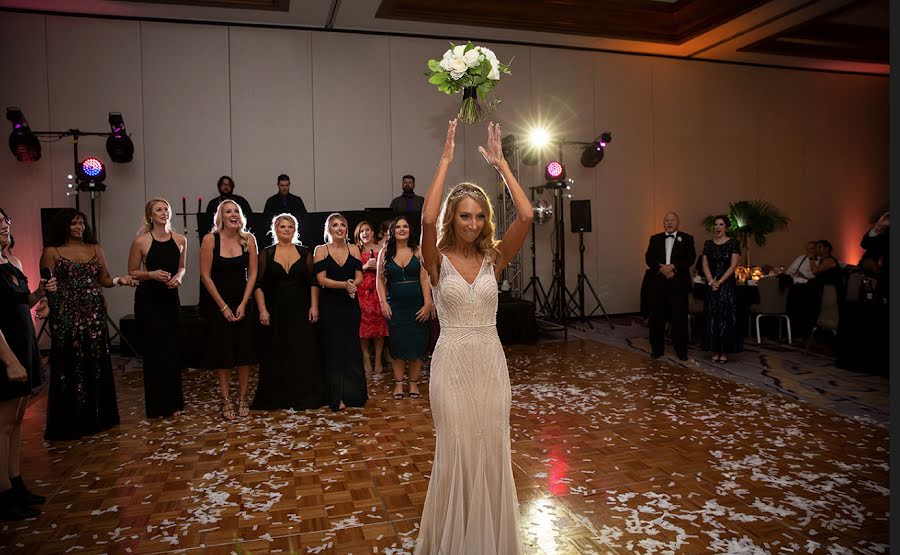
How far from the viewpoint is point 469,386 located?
244 centimetres

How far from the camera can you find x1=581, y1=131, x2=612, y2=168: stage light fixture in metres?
10.4

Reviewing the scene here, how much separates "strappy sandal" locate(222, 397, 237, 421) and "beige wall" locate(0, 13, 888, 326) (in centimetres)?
476

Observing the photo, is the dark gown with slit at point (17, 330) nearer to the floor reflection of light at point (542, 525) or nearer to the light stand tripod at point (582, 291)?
the floor reflection of light at point (542, 525)

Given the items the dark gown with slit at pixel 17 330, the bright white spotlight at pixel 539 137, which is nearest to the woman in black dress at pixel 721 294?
the bright white spotlight at pixel 539 137

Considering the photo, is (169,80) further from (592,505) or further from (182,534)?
(592,505)

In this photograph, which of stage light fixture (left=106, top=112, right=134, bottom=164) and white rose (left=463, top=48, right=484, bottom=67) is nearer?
white rose (left=463, top=48, right=484, bottom=67)

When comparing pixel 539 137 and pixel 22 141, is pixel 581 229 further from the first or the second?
pixel 22 141

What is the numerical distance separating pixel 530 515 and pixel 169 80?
8.47 m

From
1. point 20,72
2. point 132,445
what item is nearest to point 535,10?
point 20,72

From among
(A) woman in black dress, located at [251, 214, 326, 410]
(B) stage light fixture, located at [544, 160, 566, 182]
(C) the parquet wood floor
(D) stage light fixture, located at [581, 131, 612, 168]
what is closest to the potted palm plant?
(D) stage light fixture, located at [581, 131, 612, 168]

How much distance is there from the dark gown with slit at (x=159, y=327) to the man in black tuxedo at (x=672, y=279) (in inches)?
193

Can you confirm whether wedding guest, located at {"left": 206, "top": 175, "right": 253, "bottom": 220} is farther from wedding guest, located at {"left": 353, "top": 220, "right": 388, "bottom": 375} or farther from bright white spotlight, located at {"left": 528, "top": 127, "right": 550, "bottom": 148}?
bright white spotlight, located at {"left": 528, "top": 127, "right": 550, "bottom": 148}

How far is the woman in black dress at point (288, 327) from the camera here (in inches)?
204

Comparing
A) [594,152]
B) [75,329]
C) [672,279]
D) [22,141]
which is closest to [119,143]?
[22,141]
